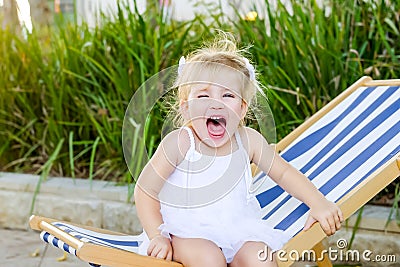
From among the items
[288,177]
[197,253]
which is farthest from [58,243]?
[288,177]

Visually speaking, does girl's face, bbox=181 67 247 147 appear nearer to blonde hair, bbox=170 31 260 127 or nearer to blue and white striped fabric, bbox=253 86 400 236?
blonde hair, bbox=170 31 260 127

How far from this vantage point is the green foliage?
3.96 m

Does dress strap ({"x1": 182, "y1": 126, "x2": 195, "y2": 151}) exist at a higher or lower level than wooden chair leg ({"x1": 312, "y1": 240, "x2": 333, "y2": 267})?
higher

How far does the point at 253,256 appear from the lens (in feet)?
7.54

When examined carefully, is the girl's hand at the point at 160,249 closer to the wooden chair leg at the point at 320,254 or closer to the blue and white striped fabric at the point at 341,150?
the blue and white striped fabric at the point at 341,150

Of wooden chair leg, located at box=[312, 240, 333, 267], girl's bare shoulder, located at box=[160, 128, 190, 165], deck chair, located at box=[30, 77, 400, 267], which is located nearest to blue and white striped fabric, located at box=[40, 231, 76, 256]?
deck chair, located at box=[30, 77, 400, 267]

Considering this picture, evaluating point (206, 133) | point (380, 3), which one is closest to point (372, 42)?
point (380, 3)

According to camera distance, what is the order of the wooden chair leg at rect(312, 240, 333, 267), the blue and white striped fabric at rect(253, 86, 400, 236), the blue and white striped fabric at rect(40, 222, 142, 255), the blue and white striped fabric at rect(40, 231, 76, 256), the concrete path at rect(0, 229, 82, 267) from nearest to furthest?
the blue and white striped fabric at rect(40, 231, 76, 256) → the blue and white striped fabric at rect(40, 222, 142, 255) → the blue and white striped fabric at rect(253, 86, 400, 236) → the wooden chair leg at rect(312, 240, 333, 267) → the concrete path at rect(0, 229, 82, 267)

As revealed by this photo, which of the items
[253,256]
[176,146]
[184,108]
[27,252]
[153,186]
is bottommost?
[27,252]

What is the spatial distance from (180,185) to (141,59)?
205cm

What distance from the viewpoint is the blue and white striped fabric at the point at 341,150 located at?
2.58 meters

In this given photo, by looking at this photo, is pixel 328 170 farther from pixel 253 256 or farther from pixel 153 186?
pixel 153 186

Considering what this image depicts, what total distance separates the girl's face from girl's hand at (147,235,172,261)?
0.35 meters

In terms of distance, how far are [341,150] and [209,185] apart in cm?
73
